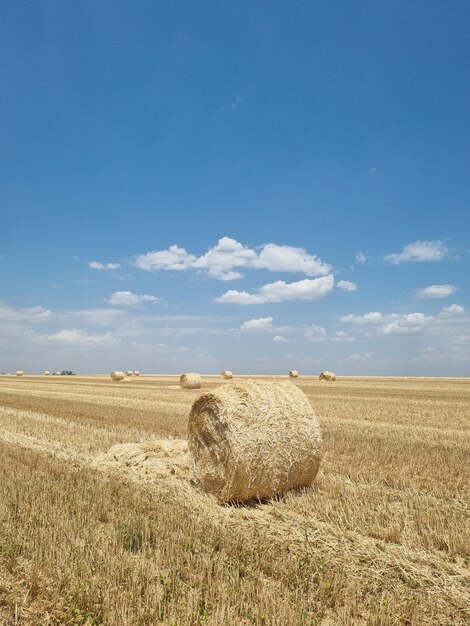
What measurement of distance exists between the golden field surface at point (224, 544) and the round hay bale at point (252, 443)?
0.95 feet

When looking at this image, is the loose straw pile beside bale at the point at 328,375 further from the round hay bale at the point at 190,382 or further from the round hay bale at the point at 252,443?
the round hay bale at the point at 252,443

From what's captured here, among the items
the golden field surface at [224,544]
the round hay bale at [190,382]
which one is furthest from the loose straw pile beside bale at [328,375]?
the golden field surface at [224,544]

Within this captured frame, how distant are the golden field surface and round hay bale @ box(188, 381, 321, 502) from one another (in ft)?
0.95

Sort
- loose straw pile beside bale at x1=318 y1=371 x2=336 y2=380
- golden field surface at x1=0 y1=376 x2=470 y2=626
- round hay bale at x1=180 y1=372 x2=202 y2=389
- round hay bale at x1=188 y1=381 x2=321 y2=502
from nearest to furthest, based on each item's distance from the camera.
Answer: golden field surface at x1=0 y1=376 x2=470 y2=626 < round hay bale at x1=188 y1=381 x2=321 y2=502 < round hay bale at x1=180 y1=372 x2=202 y2=389 < loose straw pile beside bale at x1=318 y1=371 x2=336 y2=380

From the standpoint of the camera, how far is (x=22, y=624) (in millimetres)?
3863

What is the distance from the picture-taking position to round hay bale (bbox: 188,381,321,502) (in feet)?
24.6

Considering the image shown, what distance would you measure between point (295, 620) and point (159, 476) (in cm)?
524

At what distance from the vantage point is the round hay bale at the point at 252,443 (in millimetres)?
7488

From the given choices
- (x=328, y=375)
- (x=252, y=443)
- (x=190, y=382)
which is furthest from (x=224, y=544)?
(x=328, y=375)

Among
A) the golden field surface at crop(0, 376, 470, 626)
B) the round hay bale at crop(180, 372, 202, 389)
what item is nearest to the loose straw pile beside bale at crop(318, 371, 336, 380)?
the round hay bale at crop(180, 372, 202, 389)

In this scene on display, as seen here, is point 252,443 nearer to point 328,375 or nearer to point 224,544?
point 224,544

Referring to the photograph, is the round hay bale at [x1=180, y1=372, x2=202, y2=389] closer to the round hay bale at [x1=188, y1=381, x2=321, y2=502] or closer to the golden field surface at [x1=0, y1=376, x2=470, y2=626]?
the golden field surface at [x1=0, y1=376, x2=470, y2=626]

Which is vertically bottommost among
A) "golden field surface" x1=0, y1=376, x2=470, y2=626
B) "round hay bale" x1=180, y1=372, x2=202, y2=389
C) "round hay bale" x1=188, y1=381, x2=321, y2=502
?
"golden field surface" x1=0, y1=376, x2=470, y2=626

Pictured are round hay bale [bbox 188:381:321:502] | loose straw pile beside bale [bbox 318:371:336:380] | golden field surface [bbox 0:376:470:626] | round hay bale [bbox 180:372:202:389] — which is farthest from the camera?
loose straw pile beside bale [bbox 318:371:336:380]
